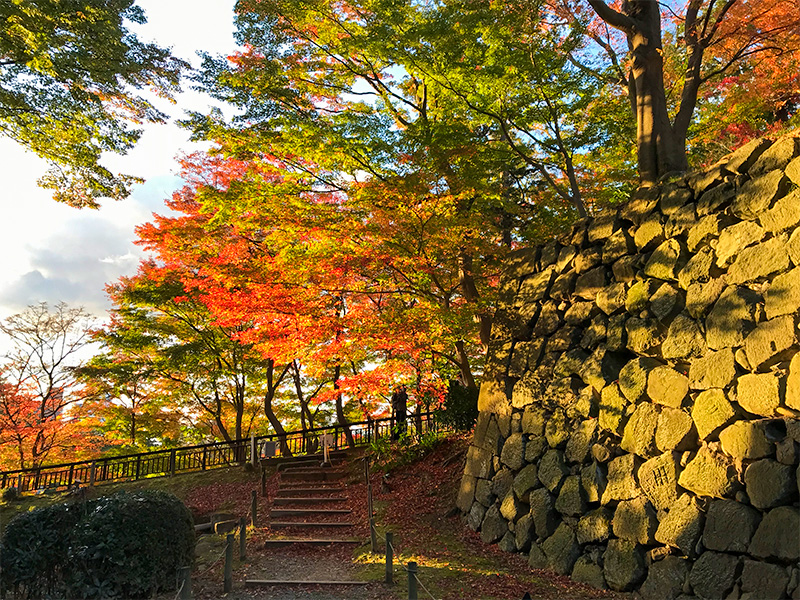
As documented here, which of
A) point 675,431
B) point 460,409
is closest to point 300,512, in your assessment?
point 460,409

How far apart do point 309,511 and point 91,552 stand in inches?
214

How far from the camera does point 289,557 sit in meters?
8.01

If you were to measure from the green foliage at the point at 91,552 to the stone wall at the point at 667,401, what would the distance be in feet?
15.8

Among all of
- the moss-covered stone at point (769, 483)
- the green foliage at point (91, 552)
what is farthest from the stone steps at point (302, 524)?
the moss-covered stone at point (769, 483)

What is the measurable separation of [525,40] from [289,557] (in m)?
9.91

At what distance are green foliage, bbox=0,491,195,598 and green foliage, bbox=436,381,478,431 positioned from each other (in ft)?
24.4

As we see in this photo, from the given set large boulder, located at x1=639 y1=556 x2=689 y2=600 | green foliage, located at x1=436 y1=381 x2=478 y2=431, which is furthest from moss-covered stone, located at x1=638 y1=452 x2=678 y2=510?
green foliage, located at x1=436 y1=381 x2=478 y2=431

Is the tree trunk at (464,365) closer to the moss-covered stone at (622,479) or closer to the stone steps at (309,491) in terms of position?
the stone steps at (309,491)

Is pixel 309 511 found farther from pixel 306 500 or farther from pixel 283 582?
pixel 283 582

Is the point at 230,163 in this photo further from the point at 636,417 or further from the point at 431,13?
the point at 636,417

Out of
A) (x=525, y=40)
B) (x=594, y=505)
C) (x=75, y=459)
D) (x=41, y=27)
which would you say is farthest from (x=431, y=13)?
(x=75, y=459)

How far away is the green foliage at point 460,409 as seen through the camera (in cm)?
1216

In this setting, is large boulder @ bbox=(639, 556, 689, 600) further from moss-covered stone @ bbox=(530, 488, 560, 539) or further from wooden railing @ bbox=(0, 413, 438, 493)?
wooden railing @ bbox=(0, 413, 438, 493)

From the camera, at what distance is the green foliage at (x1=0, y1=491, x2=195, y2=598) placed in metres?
5.62
